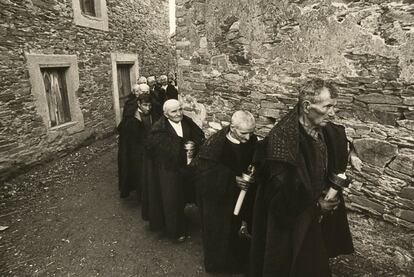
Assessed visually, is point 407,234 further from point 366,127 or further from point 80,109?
point 80,109

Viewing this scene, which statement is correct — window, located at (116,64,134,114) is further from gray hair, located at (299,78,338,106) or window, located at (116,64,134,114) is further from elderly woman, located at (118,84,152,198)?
gray hair, located at (299,78,338,106)

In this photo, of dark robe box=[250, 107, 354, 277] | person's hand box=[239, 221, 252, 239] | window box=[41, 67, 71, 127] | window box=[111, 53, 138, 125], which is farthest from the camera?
window box=[111, 53, 138, 125]

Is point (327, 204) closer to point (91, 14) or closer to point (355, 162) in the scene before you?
point (355, 162)

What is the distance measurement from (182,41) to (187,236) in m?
3.08

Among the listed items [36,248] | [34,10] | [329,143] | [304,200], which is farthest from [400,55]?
[34,10]

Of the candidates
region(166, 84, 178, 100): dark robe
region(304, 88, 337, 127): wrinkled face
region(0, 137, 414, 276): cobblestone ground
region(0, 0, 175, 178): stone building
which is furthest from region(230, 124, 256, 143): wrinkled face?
region(166, 84, 178, 100): dark robe

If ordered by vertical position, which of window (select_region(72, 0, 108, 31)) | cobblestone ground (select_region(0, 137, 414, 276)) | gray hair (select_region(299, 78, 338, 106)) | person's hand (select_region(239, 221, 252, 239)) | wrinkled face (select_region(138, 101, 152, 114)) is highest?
window (select_region(72, 0, 108, 31))

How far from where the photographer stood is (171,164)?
3.25 m

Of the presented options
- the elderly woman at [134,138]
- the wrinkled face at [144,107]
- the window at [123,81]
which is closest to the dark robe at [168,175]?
the elderly woman at [134,138]

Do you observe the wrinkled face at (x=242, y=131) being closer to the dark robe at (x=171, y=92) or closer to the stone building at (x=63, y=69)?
the stone building at (x=63, y=69)

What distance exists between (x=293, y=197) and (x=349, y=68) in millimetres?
1690

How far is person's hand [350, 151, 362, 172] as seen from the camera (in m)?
2.97

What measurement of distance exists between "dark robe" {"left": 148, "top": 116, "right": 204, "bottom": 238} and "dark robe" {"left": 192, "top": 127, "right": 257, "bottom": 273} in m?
0.55

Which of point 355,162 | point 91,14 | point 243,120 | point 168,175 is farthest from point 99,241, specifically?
point 91,14
